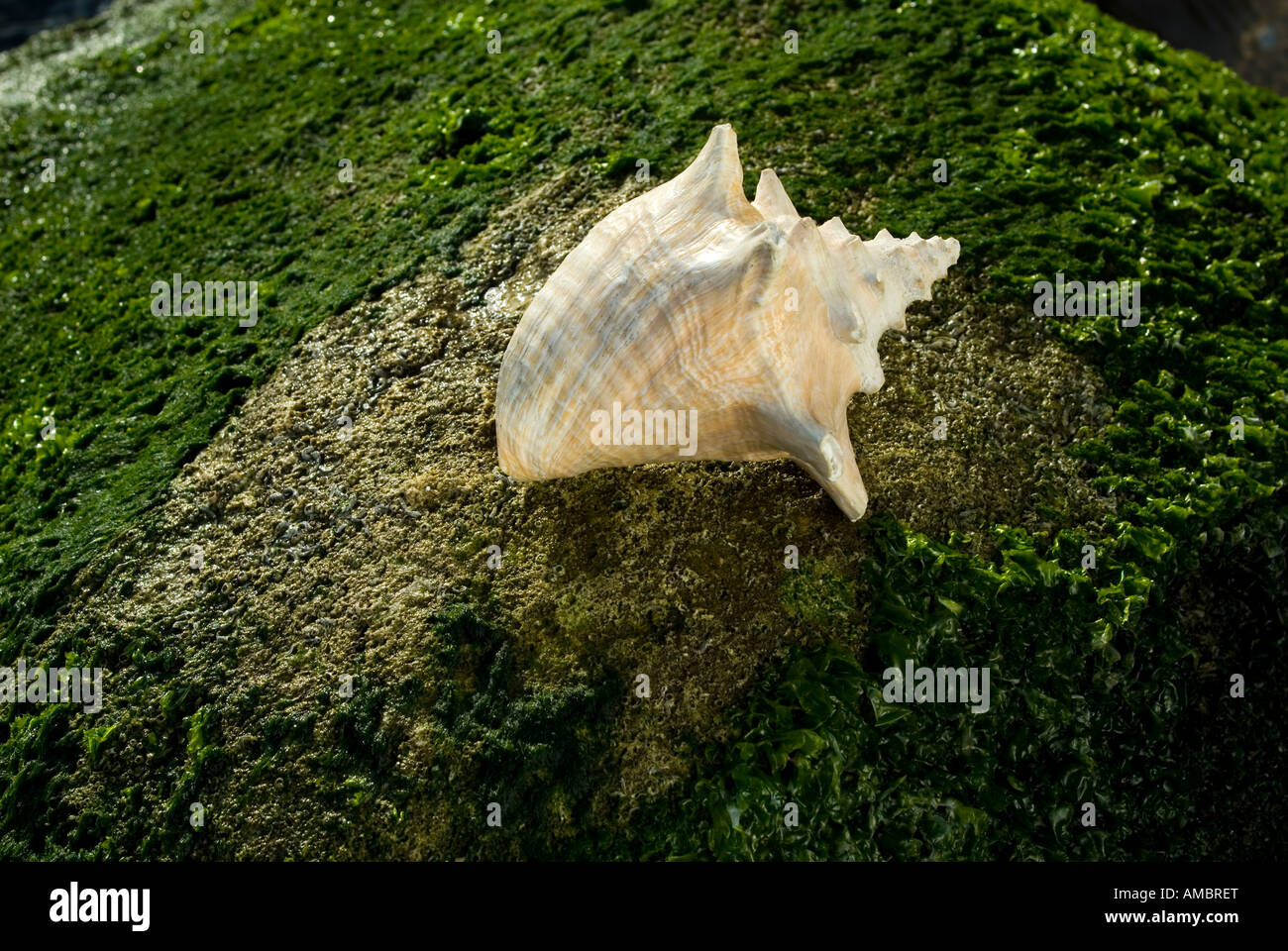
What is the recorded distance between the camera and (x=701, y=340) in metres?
3.76

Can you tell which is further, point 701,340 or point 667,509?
point 667,509

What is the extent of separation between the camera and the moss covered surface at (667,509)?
402cm

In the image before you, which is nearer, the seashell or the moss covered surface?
the seashell

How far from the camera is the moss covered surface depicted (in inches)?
158

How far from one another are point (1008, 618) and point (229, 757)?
116 inches

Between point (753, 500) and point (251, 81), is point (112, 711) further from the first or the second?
point (251, 81)

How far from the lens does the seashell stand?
3.76 m

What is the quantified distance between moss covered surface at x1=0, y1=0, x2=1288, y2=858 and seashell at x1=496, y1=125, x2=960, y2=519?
410 mm

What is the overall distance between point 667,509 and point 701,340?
781 millimetres

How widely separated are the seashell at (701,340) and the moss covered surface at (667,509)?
0.41 meters

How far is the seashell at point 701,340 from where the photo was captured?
3758mm

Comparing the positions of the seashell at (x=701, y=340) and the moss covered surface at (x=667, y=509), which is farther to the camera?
the moss covered surface at (x=667, y=509)

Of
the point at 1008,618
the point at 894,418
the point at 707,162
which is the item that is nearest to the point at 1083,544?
the point at 1008,618
